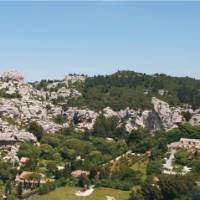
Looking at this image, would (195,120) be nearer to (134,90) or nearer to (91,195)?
(134,90)

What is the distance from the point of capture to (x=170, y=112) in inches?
4532

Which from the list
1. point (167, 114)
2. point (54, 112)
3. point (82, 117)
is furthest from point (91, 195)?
point (167, 114)

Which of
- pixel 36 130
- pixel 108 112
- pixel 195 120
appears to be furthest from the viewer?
pixel 108 112

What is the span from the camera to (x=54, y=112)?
360 feet

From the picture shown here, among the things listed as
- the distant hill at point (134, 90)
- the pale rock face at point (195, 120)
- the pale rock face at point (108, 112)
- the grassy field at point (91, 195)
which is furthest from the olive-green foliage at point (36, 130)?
the pale rock face at point (195, 120)

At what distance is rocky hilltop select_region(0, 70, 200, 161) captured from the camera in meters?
96.4

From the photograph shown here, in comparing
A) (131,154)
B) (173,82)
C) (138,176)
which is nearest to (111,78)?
(173,82)

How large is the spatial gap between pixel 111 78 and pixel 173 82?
1687 centimetres

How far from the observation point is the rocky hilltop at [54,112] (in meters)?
96.4

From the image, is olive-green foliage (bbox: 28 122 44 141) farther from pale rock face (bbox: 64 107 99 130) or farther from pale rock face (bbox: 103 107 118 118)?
pale rock face (bbox: 103 107 118 118)

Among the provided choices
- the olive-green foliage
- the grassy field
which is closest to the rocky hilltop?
the olive-green foliage

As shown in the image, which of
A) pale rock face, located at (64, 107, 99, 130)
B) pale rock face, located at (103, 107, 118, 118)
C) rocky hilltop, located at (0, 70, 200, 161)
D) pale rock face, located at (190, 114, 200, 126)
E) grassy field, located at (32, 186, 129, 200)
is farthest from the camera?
pale rock face, located at (103, 107, 118, 118)

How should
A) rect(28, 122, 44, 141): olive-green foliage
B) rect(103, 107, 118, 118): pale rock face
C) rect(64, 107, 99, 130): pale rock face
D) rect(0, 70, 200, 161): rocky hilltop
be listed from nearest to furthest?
1. rect(28, 122, 44, 141): olive-green foliage
2. rect(0, 70, 200, 161): rocky hilltop
3. rect(64, 107, 99, 130): pale rock face
4. rect(103, 107, 118, 118): pale rock face

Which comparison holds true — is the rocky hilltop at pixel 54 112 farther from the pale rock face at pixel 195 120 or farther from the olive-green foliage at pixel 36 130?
the olive-green foliage at pixel 36 130
